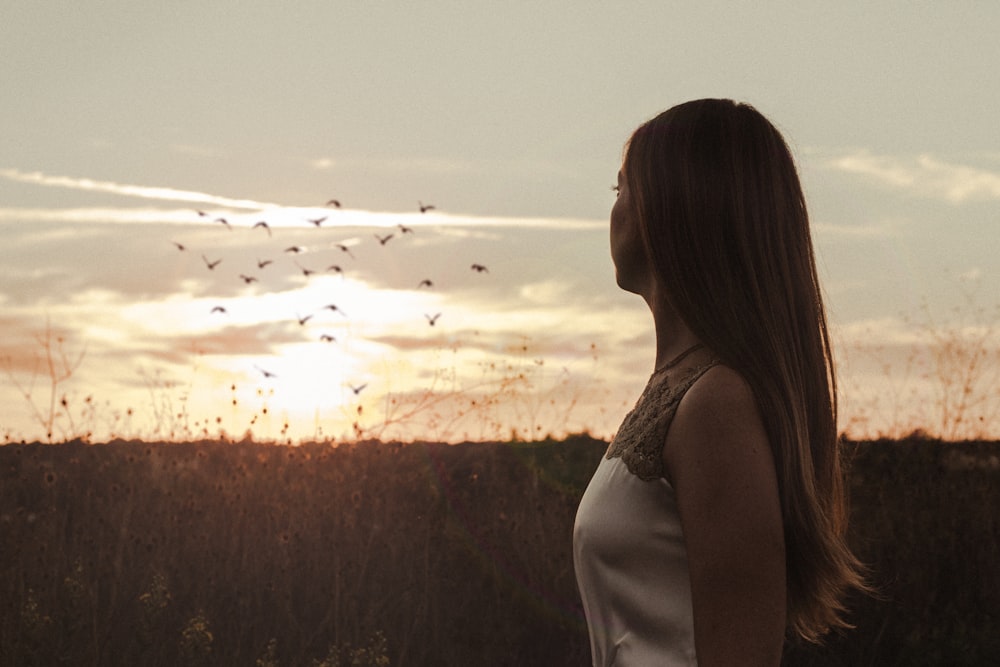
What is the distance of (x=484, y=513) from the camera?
7.79 metres

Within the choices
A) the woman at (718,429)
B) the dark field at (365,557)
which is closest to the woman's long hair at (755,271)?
the woman at (718,429)

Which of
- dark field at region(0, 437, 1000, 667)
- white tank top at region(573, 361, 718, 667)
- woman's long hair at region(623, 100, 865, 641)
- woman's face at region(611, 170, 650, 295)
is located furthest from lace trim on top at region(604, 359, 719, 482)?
dark field at region(0, 437, 1000, 667)

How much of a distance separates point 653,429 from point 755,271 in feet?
1.23

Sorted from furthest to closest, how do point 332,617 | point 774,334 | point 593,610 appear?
1. point 332,617
2. point 593,610
3. point 774,334

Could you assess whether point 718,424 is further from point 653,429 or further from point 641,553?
point 641,553

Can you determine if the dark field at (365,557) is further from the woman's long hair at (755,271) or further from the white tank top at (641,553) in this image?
the woman's long hair at (755,271)

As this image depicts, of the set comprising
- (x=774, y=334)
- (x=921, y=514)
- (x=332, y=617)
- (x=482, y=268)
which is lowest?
(x=332, y=617)

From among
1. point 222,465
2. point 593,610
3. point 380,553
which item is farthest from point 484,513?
point 593,610

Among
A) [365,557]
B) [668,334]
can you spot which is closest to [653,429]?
[668,334]

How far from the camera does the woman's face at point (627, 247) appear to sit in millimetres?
2121

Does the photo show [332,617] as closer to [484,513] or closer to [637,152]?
[484,513]

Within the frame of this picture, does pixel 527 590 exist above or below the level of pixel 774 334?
below

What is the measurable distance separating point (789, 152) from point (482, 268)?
5868 mm

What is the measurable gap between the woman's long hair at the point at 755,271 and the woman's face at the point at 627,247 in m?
0.05
